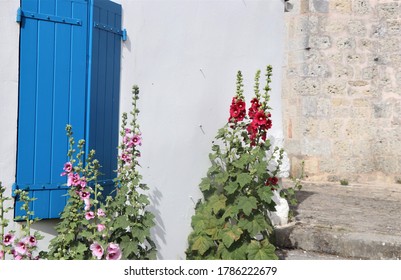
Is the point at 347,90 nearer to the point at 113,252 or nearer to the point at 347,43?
the point at 347,43

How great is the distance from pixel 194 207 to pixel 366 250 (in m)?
1.48

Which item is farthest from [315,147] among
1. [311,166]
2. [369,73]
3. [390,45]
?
[390,45]

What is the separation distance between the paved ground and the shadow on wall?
3.71 ft

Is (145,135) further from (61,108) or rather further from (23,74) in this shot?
(23,74)

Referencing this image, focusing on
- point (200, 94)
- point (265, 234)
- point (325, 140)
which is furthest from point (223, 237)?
point (325, 140)

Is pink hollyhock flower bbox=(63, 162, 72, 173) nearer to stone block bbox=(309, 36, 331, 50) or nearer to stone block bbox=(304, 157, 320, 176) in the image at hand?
stone block bbox=(304, 157, 320, 176)

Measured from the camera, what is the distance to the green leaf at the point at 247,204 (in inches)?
143

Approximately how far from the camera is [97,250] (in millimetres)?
3150

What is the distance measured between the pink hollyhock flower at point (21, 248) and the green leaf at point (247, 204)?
1467 mm

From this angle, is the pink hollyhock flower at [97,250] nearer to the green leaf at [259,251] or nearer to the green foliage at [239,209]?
the green foliage at [239,209]

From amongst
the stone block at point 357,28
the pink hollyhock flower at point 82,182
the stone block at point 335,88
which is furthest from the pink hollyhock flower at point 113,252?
the stone block at point 357,28

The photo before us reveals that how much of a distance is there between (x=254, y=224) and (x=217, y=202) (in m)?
0.36

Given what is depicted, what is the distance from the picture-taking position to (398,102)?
773 centimetres

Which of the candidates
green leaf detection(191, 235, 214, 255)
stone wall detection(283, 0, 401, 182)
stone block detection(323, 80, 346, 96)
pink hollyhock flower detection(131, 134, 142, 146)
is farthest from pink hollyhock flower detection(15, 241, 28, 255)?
stone block detection(323, 80, 346, 96)
